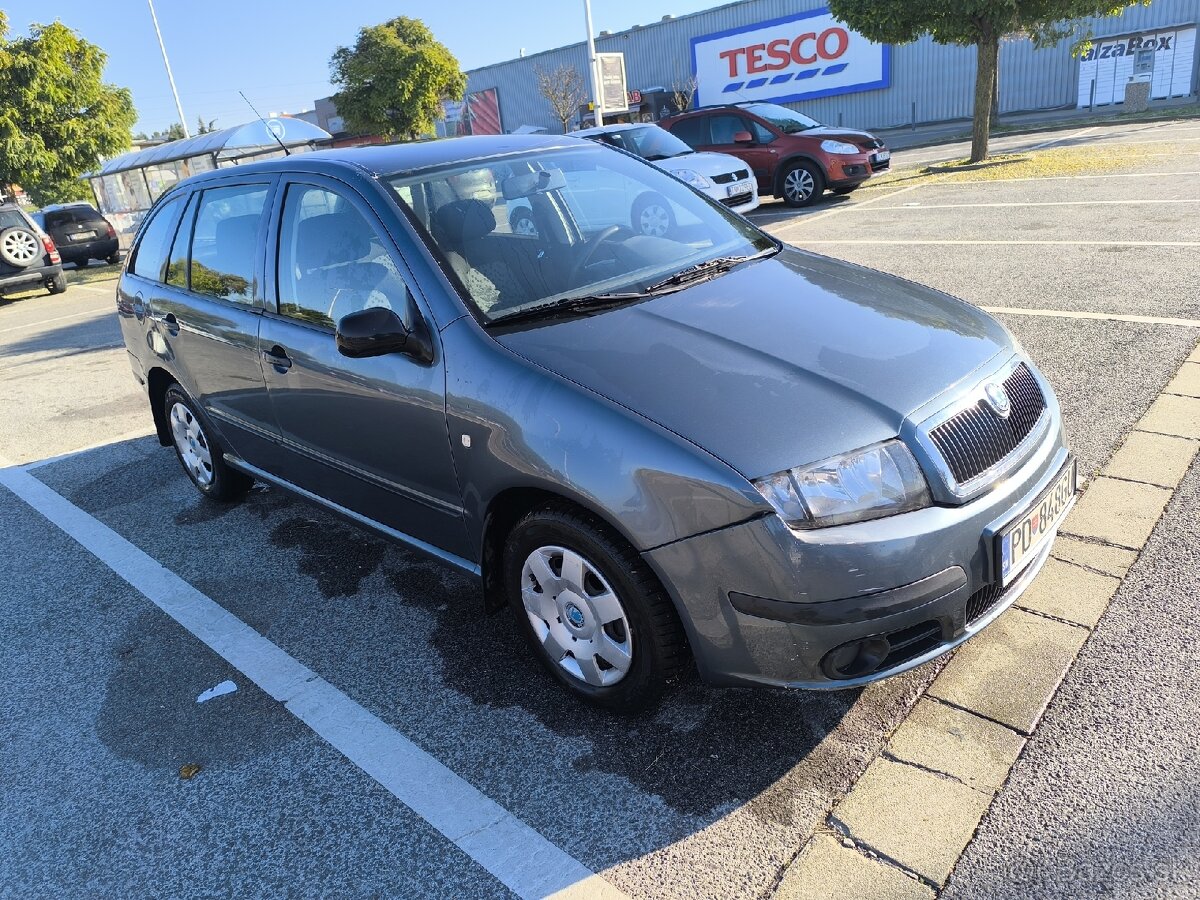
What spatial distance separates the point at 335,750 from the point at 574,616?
871 mm

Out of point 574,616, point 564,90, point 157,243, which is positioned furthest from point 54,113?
point 564,90

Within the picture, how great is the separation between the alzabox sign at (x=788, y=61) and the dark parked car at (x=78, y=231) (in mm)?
27840

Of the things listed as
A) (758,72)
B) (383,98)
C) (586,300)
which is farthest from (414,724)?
(758,72)

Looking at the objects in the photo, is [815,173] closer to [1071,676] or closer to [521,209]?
[521,209]

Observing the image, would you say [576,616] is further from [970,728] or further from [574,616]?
[970,728]

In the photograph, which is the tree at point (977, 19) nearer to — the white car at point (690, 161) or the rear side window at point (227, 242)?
the white car at point (690, 161)

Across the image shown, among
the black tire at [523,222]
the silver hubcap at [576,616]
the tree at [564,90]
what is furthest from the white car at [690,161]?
the tree at [564,90]

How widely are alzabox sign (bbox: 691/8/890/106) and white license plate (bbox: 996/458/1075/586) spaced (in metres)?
36.2

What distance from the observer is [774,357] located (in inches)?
99.4

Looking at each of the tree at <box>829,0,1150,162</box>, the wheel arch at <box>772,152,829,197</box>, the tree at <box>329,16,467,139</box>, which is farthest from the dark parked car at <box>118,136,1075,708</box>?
the tree at <box>329,16,467,139</box>

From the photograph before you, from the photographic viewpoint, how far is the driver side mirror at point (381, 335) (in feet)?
8.93

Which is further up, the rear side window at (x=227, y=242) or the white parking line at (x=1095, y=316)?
the rear side window at (x=227, y=242)

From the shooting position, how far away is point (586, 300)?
2883 millimetres

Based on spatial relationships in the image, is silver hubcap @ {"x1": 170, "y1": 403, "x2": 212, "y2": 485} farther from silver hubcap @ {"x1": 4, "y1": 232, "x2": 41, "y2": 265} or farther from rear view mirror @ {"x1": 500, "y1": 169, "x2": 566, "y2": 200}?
silver hubcap @ {"x1": 4, "y1": 232, "x2": 41, "y2": 265}
